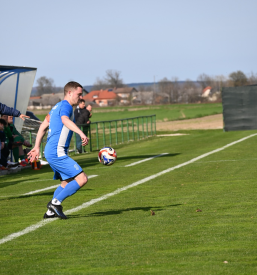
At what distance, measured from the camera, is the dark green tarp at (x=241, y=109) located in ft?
→ 99.1

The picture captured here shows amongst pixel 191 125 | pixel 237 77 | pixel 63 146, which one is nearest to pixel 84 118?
pixel 63 146

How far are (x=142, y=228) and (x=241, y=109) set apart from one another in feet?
82.5

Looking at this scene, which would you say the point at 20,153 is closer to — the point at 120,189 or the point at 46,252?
the point at 120,189

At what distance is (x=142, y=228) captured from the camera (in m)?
6.28

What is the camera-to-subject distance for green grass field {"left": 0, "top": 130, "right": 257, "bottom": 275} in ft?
15.6

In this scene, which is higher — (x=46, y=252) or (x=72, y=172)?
(x=72, y=172)

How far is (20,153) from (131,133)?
12.7 metres

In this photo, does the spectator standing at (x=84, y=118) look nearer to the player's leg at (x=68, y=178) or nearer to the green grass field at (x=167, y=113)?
the player's leg at (x=68, y=178)

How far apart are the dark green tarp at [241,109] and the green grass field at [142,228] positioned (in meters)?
19.1

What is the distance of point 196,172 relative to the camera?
1221 cm

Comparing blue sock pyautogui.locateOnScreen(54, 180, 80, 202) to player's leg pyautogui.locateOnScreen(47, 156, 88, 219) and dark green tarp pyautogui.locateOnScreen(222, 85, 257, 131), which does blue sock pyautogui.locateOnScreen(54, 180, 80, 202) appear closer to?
player's leg pyautogui.locateOnScreen(47, 156, 88, 219)

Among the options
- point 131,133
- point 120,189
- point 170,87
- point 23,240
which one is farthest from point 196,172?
point 170,87

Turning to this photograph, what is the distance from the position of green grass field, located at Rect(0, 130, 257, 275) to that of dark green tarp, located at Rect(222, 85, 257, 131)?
19068 mm

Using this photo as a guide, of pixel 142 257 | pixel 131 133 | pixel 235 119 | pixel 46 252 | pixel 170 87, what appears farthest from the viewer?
pixel 170 87
